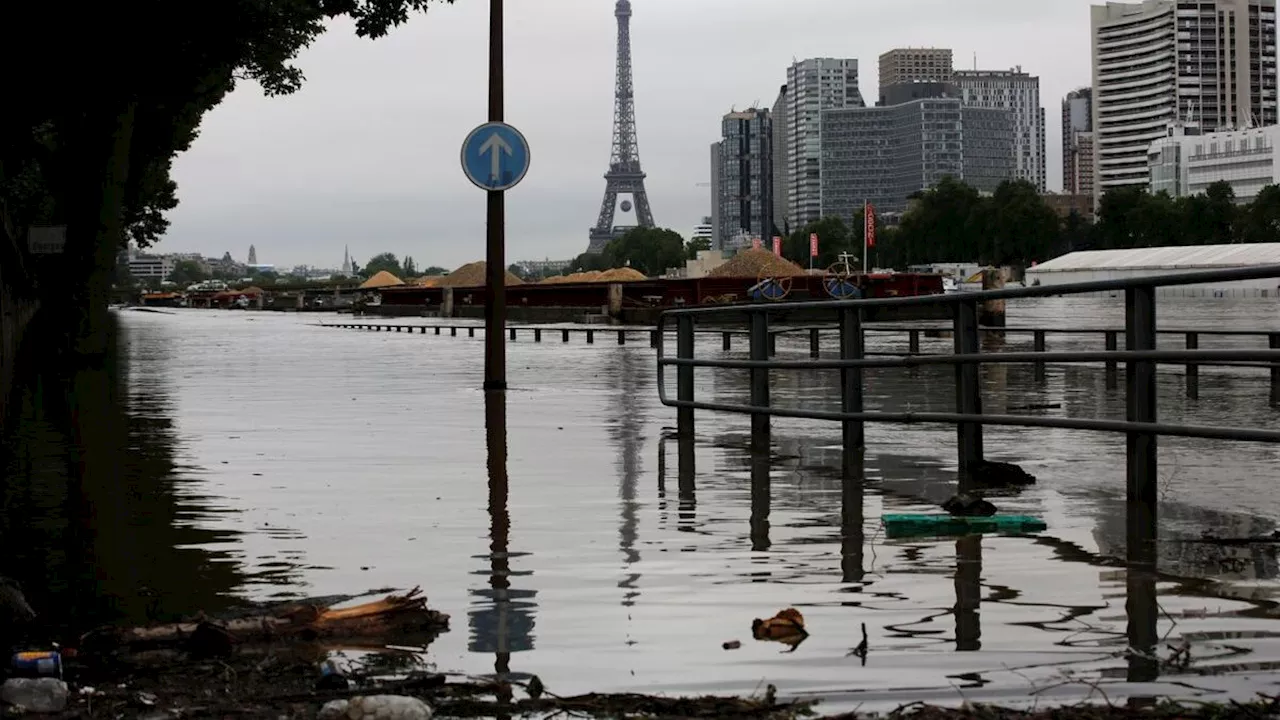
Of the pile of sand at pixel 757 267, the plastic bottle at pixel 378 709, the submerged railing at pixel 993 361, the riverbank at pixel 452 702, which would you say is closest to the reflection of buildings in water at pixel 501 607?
the riverbank at pixel 452 702

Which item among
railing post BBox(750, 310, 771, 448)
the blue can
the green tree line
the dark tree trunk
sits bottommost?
the blue can

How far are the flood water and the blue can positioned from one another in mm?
876

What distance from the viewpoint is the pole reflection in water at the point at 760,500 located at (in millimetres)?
7977

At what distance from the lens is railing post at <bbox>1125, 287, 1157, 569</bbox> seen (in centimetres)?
873

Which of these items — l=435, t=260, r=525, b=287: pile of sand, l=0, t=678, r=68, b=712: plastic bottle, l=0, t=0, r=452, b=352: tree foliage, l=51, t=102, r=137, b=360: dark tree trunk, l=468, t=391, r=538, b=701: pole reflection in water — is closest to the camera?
l=0, t=678, r=68, b=712: plastic bottle

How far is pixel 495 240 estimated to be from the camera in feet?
68.6

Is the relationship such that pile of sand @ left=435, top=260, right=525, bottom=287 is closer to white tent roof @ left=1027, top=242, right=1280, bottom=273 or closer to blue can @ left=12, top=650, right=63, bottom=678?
white tent roof @ left=1027, top=242, right=1280, bottom=273

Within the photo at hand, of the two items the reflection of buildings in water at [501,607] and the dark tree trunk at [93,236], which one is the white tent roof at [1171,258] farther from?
the reflection of buildings in water at [501,607]

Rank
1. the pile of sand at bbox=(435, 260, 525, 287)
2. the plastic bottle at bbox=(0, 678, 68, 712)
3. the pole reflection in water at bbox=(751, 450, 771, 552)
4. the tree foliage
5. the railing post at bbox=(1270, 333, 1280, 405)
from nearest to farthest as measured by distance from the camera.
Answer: the plastic bottle at bbox=(0, 678, 68, 712)
the pole reflection in water at bbox=(751, 450, 771, 552)
the tree foliage
the railing post at bbox=(1270, 333, 1280, 405)
the pile of sand at bbox=(435, 260, 525, 287)

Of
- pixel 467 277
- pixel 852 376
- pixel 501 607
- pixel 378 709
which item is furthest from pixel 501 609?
pixel 467 277

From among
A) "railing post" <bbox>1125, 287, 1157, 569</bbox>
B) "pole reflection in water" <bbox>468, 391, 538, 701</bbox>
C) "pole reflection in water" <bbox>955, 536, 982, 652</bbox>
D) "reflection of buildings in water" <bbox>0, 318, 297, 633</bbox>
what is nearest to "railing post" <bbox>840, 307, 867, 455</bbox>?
"railing post" <bbox>1125, 287, 1157, 569</bbox>

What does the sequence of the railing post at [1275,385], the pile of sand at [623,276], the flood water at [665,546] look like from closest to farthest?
the flood water at [665,546] < the railing post at [1275,385] < the pile of sand at [623,276]

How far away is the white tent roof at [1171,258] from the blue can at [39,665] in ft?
533

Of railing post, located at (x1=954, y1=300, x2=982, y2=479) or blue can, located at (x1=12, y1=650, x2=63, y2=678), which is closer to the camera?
blue can, located at (x1=12, y1=650, x2=63, y2=678)
